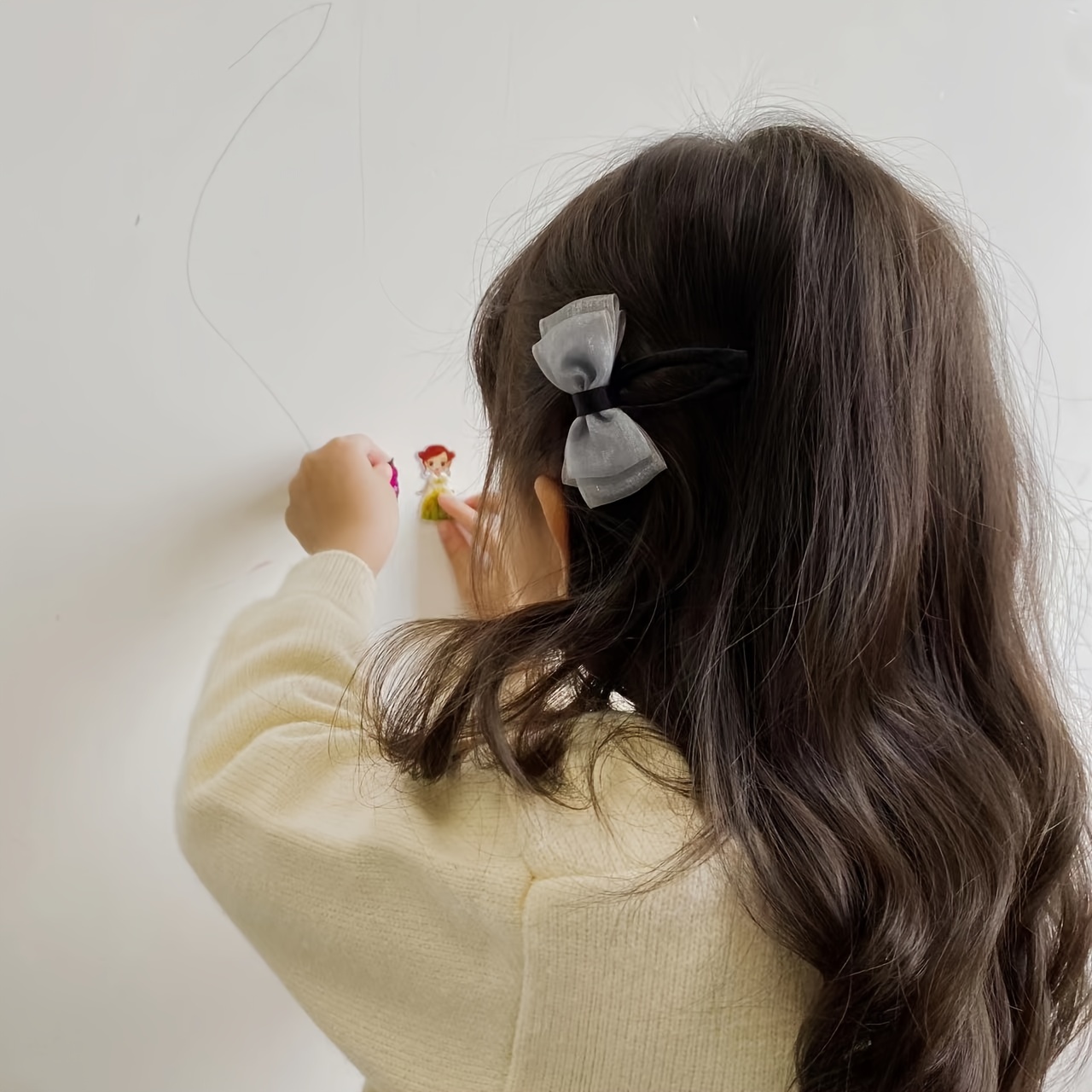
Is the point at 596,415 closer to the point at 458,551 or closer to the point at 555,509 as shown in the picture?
the point at 555,509

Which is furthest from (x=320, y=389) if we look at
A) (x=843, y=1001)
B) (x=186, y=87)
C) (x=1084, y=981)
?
(x=1084, y=981)

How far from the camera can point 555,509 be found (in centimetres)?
45

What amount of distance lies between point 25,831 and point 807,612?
1.38 feet

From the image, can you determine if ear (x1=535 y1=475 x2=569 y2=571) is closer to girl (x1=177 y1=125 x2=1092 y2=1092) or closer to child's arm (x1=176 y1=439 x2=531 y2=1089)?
girl (x1=177 y1=125 x2=1092 y2=1092)

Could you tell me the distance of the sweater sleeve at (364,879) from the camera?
38cm

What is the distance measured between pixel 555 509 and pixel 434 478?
18 cm

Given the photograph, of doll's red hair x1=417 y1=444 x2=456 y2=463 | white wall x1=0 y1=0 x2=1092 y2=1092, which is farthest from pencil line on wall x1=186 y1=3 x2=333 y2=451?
doll's red hair x1=417 y1=444 x2=456 y2=463

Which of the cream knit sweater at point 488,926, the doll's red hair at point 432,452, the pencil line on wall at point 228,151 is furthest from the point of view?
the doll's red hair at point 432,452

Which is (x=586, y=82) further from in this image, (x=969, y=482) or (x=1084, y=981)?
(x=1084, y=981)

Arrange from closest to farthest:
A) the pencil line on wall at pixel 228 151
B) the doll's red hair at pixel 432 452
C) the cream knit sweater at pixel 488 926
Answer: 1. the cream knit sweater at pixel 488 926
2. the pencil line on wall at pixel 228 151
3. the doll's red hair at pixel 432 452

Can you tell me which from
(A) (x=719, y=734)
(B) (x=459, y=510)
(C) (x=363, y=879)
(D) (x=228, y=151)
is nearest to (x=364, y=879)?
(C) (x=363, y=879)

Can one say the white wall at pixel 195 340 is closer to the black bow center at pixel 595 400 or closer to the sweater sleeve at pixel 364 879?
the sweater sleeve at pixel 364 879

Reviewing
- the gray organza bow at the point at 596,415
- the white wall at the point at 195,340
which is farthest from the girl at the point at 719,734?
the white wall at the point at 195,340

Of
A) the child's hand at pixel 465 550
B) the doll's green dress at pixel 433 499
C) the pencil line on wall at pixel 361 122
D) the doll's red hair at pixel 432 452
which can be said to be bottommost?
the child's hand at pixel 465 550
